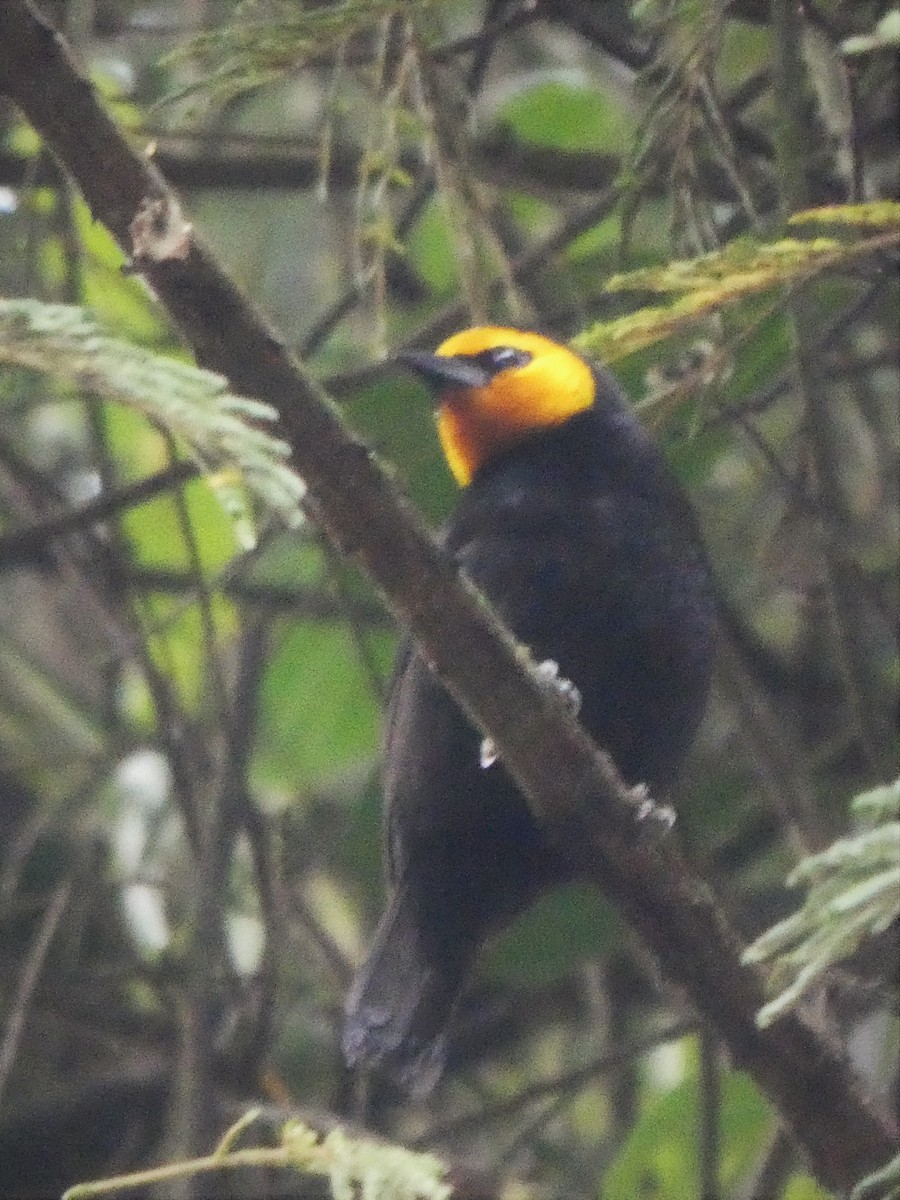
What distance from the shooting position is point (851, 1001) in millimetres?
2434

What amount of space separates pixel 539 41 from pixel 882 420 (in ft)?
3.92

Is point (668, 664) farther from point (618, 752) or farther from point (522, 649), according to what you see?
point (522, 649)

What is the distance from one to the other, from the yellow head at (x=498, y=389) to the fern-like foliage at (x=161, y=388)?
1345 mm

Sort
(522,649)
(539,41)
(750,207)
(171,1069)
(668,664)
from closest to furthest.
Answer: (522,649), (750,207), (668,664), (171,1069), (539,41)

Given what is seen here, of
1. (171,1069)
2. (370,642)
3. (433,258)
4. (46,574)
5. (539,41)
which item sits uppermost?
(539,41)

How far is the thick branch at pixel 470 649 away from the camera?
4.54 ft

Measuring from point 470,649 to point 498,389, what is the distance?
1.00 metres

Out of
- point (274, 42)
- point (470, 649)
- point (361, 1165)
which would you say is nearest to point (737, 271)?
point (470, 649)

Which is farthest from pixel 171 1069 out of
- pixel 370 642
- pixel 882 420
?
pixel 882 420

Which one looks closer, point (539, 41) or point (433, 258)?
point (433, 258)

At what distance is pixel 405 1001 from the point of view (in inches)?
89.4

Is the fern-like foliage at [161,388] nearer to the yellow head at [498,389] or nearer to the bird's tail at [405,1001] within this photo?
the bird's tail at [405,1001]

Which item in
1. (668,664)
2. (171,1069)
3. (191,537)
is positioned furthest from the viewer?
(171,1069)

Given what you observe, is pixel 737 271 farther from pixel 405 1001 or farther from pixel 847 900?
pixel 405 1001
